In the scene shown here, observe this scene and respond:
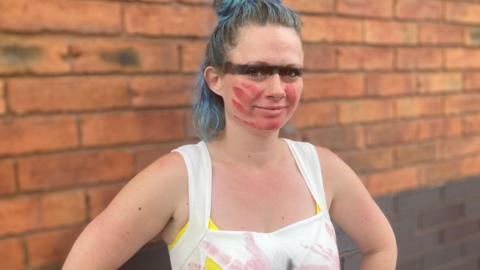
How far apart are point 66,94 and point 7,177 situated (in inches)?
11.9

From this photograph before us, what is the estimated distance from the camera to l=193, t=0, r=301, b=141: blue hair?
4.53ft

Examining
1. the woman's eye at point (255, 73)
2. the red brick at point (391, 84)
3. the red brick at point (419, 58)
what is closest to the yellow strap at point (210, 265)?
the woman's eye at point (255, 73)

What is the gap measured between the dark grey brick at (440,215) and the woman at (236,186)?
1.25 metres

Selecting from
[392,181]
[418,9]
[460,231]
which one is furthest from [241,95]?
[460,231]

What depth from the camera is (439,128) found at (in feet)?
8.30

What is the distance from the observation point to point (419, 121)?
7.98 feet

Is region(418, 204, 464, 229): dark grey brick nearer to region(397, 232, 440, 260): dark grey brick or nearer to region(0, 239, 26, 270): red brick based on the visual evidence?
region(397, 232, 440, 260): dark grey brick

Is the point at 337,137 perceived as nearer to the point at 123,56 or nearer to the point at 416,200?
the point at 416,200

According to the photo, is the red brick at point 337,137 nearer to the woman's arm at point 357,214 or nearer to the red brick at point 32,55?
the woman's arm at point 357,214

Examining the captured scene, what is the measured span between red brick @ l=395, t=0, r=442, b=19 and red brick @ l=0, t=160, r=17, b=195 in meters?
1.83

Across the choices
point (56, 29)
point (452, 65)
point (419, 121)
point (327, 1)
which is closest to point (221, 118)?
point (56, 29)

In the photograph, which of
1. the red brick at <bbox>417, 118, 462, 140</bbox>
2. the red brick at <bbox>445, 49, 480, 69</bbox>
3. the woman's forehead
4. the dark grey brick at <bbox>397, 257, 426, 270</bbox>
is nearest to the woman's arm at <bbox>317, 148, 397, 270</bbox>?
the woman's forehead

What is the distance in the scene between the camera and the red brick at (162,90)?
1598 millimetres

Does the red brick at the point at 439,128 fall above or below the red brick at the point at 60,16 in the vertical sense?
below
